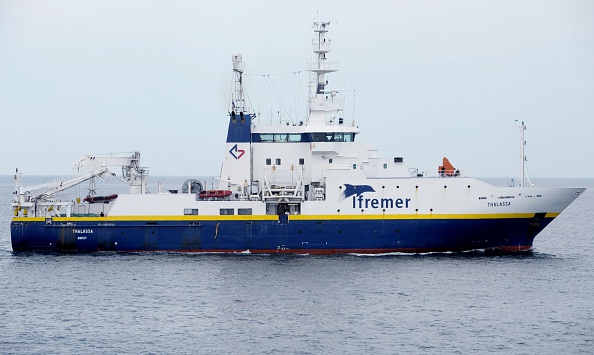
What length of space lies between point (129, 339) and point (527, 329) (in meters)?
14.3

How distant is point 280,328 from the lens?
30125 millimetres

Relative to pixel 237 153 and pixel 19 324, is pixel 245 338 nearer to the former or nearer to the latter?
pixel 19 324

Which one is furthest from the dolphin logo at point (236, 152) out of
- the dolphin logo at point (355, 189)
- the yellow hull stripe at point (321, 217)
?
the dolphin logo at point (355, 189)

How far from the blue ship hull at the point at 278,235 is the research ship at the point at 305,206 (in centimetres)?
5

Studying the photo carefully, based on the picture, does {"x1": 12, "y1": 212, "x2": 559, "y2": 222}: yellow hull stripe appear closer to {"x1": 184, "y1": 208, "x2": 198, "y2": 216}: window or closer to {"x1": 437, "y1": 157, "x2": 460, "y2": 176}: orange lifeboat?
{"x1": 184, "y1": 208, "x2": 198, "y2": 216}: window

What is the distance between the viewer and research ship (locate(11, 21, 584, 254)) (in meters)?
43.2

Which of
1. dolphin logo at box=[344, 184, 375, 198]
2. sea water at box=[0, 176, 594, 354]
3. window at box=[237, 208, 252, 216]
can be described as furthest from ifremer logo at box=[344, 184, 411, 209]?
window at box=[237, 208, 252, 216]

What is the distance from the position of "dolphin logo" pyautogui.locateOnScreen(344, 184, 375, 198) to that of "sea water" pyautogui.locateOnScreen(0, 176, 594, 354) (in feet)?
11.0

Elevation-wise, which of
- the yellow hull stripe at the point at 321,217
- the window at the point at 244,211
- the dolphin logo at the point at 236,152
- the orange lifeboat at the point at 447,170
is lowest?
the yellow hull stripe at the point at 321,217

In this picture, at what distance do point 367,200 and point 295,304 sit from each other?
11.4m

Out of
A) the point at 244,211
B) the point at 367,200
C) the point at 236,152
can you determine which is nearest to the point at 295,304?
the point at 367,200

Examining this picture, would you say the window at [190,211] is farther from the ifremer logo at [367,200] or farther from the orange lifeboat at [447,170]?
the orange lifeboat at [447,170]

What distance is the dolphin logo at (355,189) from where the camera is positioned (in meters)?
43.4

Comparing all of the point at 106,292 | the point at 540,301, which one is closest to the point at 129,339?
the point at 106,292
